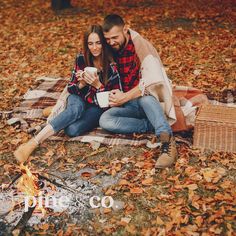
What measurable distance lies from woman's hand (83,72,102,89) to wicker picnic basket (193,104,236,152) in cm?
133

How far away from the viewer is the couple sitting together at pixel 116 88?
532cm

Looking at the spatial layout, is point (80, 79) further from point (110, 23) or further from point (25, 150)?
point (25, 150)

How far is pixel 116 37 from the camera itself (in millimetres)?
5285

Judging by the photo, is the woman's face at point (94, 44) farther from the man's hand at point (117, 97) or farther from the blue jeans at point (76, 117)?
the blue jeans at point (76, 117)

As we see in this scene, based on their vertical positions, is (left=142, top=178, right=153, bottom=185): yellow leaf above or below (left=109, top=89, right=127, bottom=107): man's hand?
below

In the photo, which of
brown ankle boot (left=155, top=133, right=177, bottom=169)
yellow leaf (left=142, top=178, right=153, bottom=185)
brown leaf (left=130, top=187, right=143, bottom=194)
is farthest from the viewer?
brown ankle boot (left=155, top=133, right=177, bottom=169)

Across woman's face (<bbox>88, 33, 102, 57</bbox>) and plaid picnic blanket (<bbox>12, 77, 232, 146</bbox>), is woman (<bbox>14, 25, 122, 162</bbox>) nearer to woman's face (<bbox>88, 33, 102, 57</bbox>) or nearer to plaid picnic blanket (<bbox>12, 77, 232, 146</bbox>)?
woman's face (<bbox>88, 33, 102, 57</bbox>)

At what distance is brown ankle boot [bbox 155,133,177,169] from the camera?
4.88 meters

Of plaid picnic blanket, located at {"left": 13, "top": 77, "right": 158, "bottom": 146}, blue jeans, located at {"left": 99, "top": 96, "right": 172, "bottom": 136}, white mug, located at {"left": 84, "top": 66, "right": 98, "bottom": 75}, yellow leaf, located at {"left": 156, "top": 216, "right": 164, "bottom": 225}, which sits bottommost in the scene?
yellow leaf, located at {"left": 156, "top": 216, "right": 164, "bottom": 225}

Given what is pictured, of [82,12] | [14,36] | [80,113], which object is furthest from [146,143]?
[82,12]

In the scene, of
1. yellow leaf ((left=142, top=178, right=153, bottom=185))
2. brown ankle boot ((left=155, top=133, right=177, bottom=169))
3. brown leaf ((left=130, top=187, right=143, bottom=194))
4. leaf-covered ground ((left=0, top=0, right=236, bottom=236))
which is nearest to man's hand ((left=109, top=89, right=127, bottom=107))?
leaf-covered ground ((left=0, top=0, right=236, bottom=236))

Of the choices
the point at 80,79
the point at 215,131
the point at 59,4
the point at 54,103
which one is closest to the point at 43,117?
the point at 54,103

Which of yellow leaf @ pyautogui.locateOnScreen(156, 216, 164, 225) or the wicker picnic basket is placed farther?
the wicker picnic basket

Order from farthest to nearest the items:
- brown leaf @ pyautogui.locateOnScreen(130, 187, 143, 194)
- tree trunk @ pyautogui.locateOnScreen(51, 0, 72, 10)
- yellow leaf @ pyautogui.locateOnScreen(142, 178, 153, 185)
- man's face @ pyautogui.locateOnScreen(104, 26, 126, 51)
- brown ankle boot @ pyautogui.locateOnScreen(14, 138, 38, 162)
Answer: tree trunk @ pyautogui.locateOnScreen(51, 0, 72, 10) → man's face @ pyautogui.locateOnScreen(104, 26, 126, 51) → brown ankle boot @ pyautogui.locateOnScreen(14, 138, 38, 162) → yellow leaf @ pyautogui.locateOnScreen(142, 178, 153, 185) → brown leaf @ pyautogui.locateOnScreen(130, 187, 143, 194)
